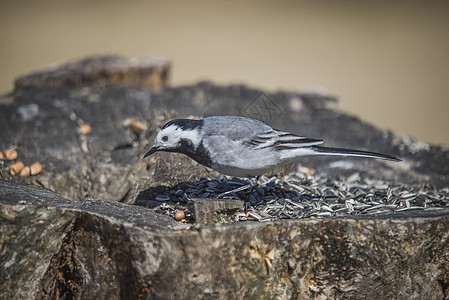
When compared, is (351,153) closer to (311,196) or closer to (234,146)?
(311,196)

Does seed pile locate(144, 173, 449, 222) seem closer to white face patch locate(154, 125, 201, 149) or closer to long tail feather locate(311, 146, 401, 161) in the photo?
long tail feather locate(311, 146, 401, 161)

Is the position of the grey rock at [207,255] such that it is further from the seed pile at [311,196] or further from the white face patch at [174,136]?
the white face patch at [174,136]

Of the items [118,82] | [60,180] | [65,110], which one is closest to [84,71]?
[118,82]

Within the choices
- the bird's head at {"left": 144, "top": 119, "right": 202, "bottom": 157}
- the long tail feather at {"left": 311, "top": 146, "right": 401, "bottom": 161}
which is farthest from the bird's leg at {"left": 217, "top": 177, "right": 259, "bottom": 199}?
the long tail feather at {"left": 311, "top": 146, "right": 401, "bottom": 161}

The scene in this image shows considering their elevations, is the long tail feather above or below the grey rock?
above

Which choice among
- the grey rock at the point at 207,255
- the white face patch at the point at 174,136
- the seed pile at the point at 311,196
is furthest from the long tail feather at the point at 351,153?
the white face patch at the point at 174,136

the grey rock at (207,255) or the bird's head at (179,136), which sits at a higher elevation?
the bird's head at (179,136)

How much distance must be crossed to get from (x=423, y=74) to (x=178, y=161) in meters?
12.6

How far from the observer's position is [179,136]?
452 cm

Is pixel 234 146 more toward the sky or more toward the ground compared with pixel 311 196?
more toward the sky

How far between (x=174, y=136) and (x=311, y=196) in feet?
5.14

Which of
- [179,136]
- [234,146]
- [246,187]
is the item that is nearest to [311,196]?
[246,187]

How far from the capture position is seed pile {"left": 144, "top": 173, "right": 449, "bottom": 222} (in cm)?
438

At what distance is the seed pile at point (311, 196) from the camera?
4.38m
